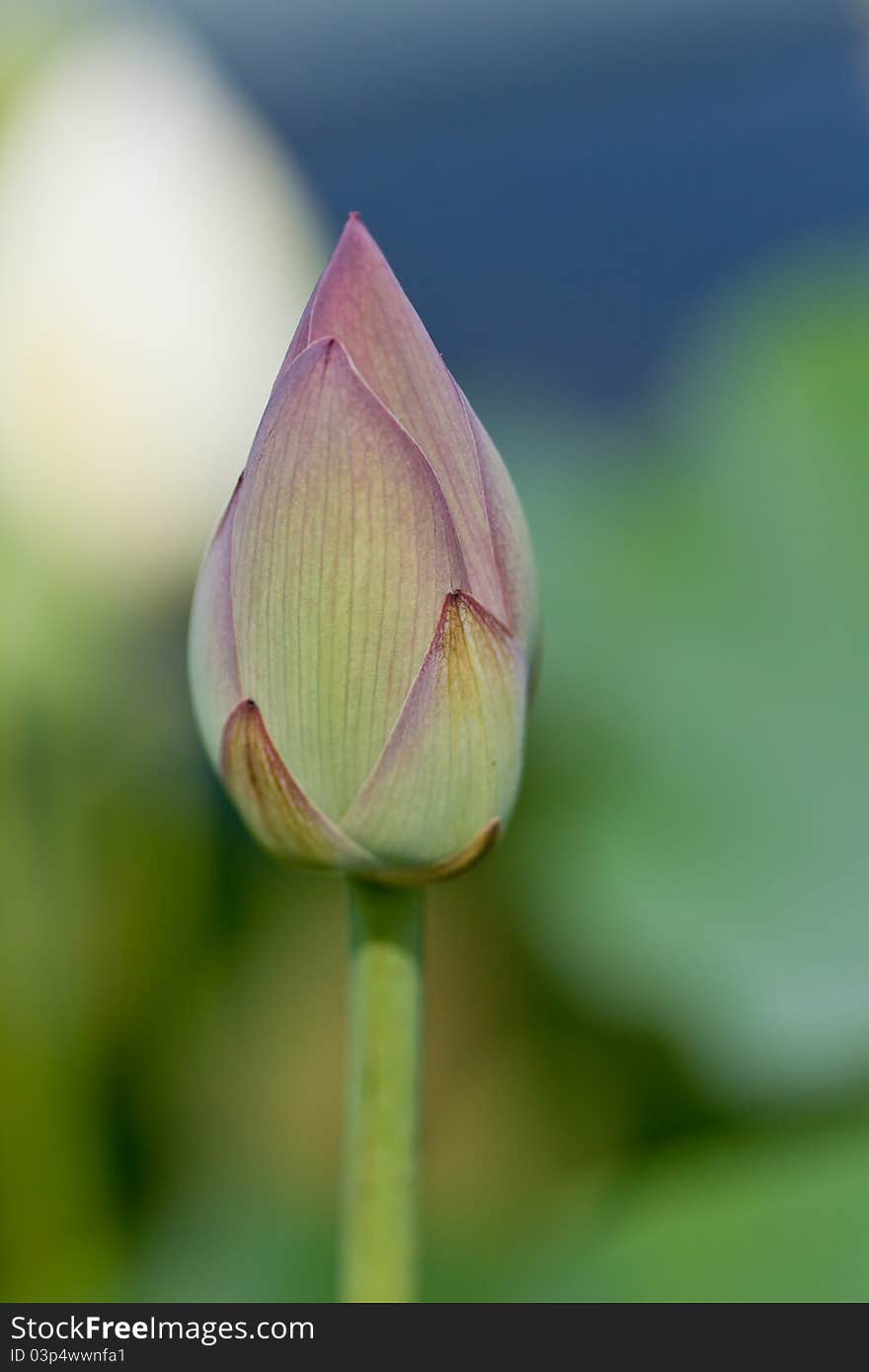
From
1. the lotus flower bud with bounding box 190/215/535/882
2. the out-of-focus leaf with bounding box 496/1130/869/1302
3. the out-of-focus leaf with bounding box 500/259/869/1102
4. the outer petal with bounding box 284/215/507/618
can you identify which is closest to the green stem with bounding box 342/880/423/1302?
the lotus flower bud with bounding box 190/215/535/882

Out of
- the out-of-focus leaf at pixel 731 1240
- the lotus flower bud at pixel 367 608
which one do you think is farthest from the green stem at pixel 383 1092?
the out-of-focus leaf at pixel 731 1240

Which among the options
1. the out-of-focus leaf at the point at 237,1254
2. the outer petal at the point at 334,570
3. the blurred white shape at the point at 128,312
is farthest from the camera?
the blurred white shape at the point at 128,312

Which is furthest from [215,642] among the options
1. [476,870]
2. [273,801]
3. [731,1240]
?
[476,870]

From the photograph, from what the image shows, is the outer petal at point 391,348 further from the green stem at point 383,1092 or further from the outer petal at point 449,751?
the green stem at point 383,1092

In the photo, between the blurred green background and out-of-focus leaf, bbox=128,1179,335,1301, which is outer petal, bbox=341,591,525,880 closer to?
the blurred green background

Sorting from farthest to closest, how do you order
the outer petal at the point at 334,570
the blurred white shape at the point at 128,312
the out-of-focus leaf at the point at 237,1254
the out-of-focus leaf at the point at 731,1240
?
the blurred white shape at the point at 128,312 → the out-of-focus leaf at the point at 237,1254 → the out-of-focus leaf at the point at 731,1240 → the outer petal at the point at 334,570

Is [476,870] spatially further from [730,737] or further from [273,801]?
[273,801]
